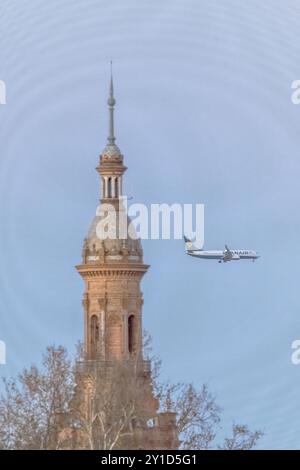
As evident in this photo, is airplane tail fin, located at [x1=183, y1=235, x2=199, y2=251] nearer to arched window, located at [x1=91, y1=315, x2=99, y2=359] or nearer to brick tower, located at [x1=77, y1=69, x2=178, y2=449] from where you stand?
brick tower, located at [x1=77, y1=69, x2=178, y2=449]

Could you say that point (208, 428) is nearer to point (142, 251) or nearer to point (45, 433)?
point (45, 433)

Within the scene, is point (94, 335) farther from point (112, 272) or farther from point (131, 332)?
point (112, 272)

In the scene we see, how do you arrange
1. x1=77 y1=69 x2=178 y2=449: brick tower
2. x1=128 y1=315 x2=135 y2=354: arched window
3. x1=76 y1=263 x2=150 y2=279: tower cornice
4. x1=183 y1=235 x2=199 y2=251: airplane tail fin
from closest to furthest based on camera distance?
x1=183 y1=235 x2=199 y2=251: airplane tail fin < x1=77 y1=69 x2=178 y2=449: brick tower < x1=76 y1=263 x2=150 y2=279: tower cornice < x1=128 y1=315 x2=135 y2=354: arched window

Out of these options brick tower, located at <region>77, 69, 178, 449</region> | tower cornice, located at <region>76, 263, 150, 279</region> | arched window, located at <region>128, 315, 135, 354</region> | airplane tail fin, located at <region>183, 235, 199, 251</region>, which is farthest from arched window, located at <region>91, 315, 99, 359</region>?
airplane tail fin, located at <region>183, 235, 199, 251</region>

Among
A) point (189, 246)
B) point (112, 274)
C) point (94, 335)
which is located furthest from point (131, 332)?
point (189, 246)

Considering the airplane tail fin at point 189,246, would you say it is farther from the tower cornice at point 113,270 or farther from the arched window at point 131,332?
the arched window at point 131,332

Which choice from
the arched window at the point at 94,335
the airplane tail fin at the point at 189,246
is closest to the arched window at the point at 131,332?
the arched window at the point at 94,335

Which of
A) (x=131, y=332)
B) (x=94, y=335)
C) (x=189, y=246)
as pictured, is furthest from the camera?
(x=131, y=332)
